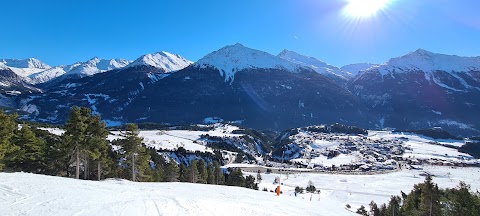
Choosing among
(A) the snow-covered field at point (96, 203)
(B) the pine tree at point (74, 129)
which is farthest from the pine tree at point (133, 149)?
(A) the snow-covered field at point (96, 203)

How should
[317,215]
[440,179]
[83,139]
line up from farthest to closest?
[440,179] < [83,139] < [317,215]

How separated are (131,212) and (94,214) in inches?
82.9

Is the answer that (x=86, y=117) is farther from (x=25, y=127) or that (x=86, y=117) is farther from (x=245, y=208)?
(x=245, y=208)

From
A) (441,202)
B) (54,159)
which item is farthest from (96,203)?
(441,202)

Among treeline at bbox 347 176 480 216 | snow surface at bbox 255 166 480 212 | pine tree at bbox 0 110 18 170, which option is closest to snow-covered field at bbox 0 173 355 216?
pine tree at bbox 0 110 18 170

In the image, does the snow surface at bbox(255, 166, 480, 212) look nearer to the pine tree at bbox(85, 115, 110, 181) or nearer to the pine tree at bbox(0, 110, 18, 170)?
the pine tree at bbox(85, 115, 110, 181)

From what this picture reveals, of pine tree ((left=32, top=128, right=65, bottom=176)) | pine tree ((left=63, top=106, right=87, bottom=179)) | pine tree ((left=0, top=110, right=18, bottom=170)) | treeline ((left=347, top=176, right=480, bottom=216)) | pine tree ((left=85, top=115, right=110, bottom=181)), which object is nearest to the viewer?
pine tree ((left=0, top=110, right=18, bottom=170))

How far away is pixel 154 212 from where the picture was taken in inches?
867

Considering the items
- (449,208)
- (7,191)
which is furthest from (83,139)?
(449,208)

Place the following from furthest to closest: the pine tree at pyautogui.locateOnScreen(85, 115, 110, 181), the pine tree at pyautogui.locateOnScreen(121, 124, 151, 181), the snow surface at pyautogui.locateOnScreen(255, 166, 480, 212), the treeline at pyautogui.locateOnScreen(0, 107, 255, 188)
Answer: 1. the snow surface at pyautogui.locateOnScreen(255, 166, 480, 212)
2. the pine tree at pyautogui.locateOnScreen(121, 124, 151, 181)
3. the pine tree at pyautogui.locateOnScreen(85, 115, 110, 181)
4. the treeline at pyautogui.locateOnScreen(0, 107, 255, 188)

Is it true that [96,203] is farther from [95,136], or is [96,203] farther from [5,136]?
[95,136]

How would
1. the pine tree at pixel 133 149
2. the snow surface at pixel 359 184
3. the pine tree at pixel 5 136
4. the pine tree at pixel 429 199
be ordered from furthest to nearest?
1. the snow surface at pixel 359 184
2. the pine tree at pixel 133 149
3. the pine tree at pixel 429 199
4. the pine tree at pixel 5 136

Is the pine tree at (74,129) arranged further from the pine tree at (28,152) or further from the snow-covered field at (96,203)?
the snow-covered field at (96,203)

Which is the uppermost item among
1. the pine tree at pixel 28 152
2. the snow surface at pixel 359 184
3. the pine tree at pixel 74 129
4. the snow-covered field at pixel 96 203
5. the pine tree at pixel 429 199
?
the pine tree at pixel 74 129
